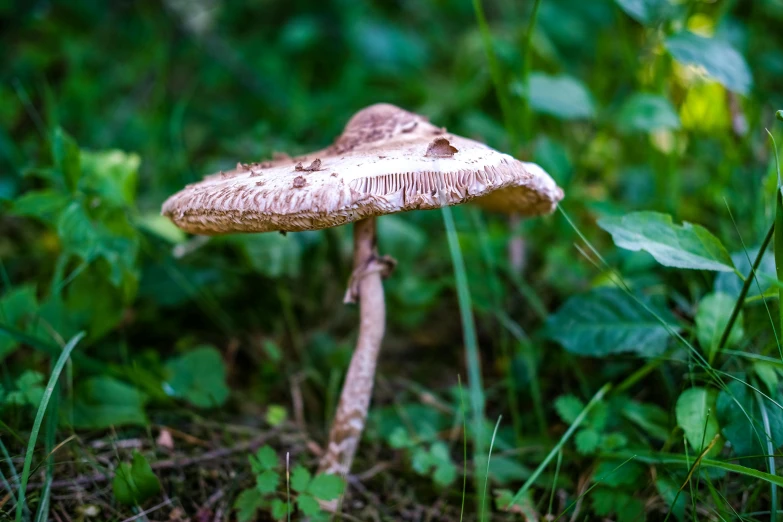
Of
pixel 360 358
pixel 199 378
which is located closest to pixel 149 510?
pixel 199 378

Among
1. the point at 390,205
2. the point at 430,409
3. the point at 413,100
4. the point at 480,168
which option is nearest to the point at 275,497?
the point at 430,409

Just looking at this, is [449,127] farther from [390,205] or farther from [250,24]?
[390,205]

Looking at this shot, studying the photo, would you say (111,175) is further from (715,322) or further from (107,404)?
(715,322)

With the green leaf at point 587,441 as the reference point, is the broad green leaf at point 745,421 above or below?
above

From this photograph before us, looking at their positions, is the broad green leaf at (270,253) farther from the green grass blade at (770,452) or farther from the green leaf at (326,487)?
the green grass blade at (770,452)

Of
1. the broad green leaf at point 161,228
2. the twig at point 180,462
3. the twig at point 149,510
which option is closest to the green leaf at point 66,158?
the broad green leaf at point 161,228

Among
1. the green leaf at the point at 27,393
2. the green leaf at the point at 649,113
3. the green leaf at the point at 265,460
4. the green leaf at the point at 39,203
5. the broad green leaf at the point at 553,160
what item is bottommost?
the green leaf at the point at 265,460
